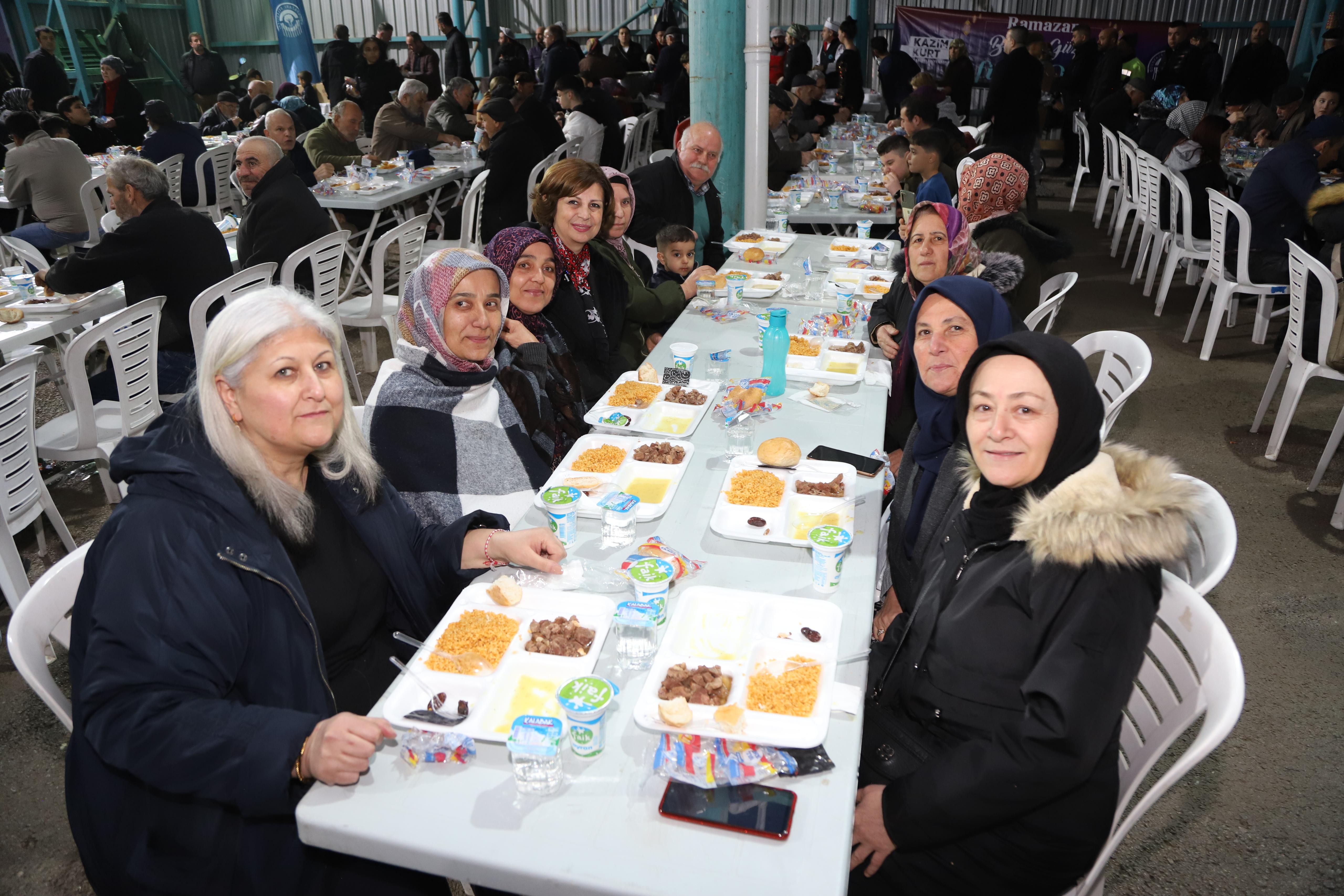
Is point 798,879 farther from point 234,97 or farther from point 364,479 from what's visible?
point 234,97

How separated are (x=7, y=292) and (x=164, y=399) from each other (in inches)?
36.3

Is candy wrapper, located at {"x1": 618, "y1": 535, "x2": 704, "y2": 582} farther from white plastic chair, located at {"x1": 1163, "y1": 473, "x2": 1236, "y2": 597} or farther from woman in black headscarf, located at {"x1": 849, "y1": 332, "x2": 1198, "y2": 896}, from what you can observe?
white plastic chair, located at {"x1": 1163, "y1": 473, "x2": 1236, "y2": 597}

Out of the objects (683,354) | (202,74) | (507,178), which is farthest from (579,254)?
(202,74)

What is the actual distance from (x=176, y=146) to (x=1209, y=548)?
26.8ft

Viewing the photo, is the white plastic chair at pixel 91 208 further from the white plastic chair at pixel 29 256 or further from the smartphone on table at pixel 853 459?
the smartphone on table at pixel 853 459

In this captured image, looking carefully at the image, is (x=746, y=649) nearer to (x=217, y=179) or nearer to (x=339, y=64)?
(x=217, y=179)

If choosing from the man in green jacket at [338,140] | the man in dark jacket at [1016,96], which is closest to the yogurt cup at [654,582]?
the man in green jacket at [338,140]

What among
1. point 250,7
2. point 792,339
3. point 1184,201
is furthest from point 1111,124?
point 250,7

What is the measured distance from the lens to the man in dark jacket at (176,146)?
Result: 723 centimetres

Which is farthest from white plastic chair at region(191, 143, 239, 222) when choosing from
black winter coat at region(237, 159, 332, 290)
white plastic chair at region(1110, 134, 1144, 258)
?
white plastic chair at region(1110, 134, 1144, 258)

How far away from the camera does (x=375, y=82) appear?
10891 mm

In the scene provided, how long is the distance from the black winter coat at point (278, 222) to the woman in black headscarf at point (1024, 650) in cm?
426

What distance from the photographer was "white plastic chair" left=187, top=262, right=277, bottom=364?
3.94 meters

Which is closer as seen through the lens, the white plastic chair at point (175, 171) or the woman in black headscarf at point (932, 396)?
the woman in black headscarf at point (932, 396)
